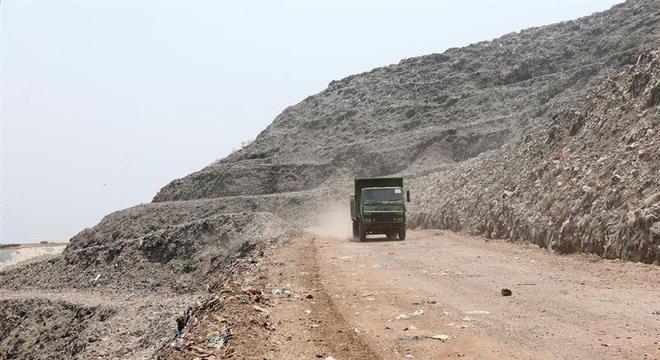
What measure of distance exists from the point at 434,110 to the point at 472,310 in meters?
79.2

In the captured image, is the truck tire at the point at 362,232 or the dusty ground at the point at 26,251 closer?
the truck tire at the point at 362,232

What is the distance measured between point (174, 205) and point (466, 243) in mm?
49096

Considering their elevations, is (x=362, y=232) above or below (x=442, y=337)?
above

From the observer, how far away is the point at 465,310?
10.3 meters

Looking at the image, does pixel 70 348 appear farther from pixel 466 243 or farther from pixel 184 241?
pixel 466 243

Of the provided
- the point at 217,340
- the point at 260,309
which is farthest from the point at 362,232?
the point at 217,340

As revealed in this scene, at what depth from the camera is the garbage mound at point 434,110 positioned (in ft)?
242

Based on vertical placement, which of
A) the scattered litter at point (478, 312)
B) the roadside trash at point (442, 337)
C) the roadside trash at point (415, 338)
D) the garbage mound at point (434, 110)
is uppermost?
the garbage mound at point (434, 110)

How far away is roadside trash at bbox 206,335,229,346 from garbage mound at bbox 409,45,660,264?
10391 millimetres

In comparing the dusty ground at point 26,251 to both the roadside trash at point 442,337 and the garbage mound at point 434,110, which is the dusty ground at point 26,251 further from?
the roadside trash at point 442,337

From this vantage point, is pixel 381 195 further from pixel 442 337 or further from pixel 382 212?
pixel 442 337

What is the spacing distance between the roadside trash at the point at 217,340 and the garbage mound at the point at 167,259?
75.8 feet

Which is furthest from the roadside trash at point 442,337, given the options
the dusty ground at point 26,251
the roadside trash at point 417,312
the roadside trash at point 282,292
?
the dusty ground at point 26,251

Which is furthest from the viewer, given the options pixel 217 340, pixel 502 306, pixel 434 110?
pixel 434 110
